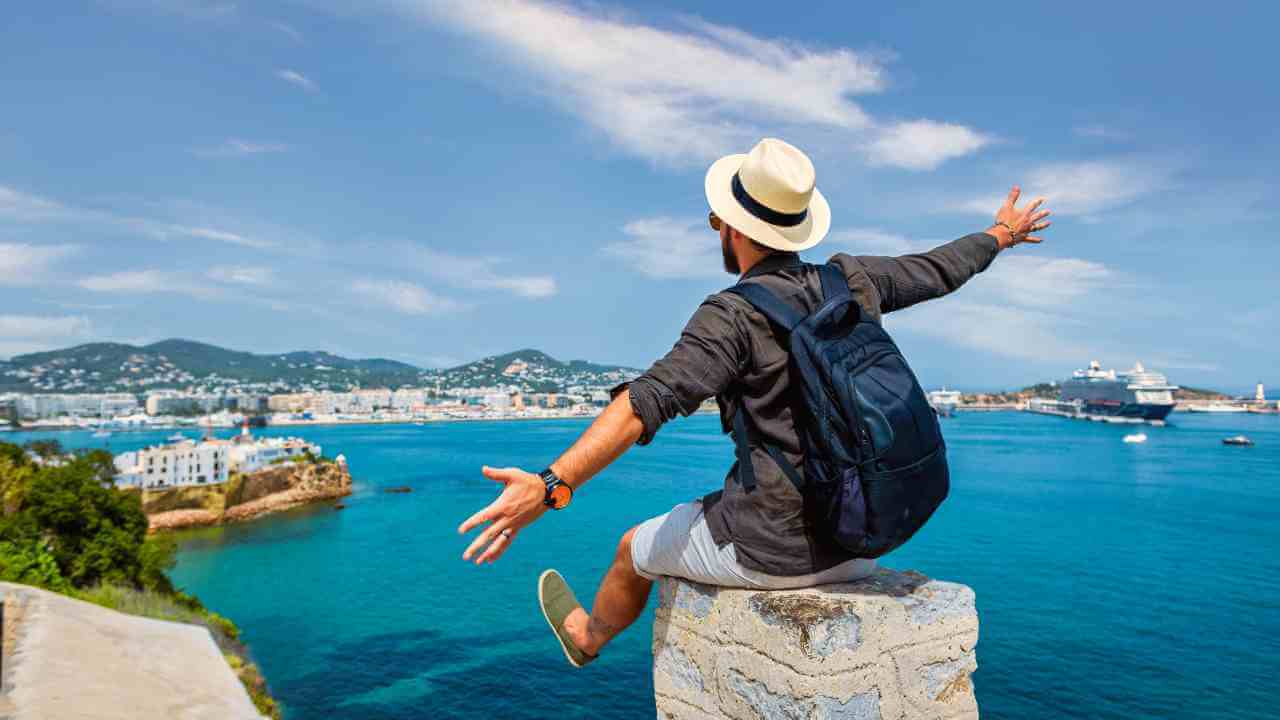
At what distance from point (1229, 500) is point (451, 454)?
5131cm

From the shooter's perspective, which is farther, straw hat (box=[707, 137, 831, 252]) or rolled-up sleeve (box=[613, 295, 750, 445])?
straw hat (box=[707, 137, 831, 252])

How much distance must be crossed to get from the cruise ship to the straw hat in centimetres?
8766

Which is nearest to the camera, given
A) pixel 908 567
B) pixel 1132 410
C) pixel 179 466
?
pixel 908 567

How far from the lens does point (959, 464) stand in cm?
4656

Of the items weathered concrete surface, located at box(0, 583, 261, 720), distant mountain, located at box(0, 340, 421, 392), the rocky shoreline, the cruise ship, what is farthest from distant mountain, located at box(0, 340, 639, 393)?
weathered concrete surface, located at box(0, 583, 261, 720)

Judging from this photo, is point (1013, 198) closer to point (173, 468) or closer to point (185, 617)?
point (185, 617)

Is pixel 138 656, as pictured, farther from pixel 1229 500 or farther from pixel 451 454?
pixel 451 454

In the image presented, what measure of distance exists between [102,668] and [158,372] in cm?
17264

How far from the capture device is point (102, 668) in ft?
28.8

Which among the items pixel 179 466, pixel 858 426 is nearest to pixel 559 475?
pixel 858 426

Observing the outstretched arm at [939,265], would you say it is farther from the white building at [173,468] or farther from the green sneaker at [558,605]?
the white building at [173,468]

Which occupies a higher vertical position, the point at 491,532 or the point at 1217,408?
the point at 491,532

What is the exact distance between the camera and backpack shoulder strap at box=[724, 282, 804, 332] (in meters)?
1.58

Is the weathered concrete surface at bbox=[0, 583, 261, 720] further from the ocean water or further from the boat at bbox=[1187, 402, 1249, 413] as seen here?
the boat at bbox=[1187, 402, 1249, 413]
